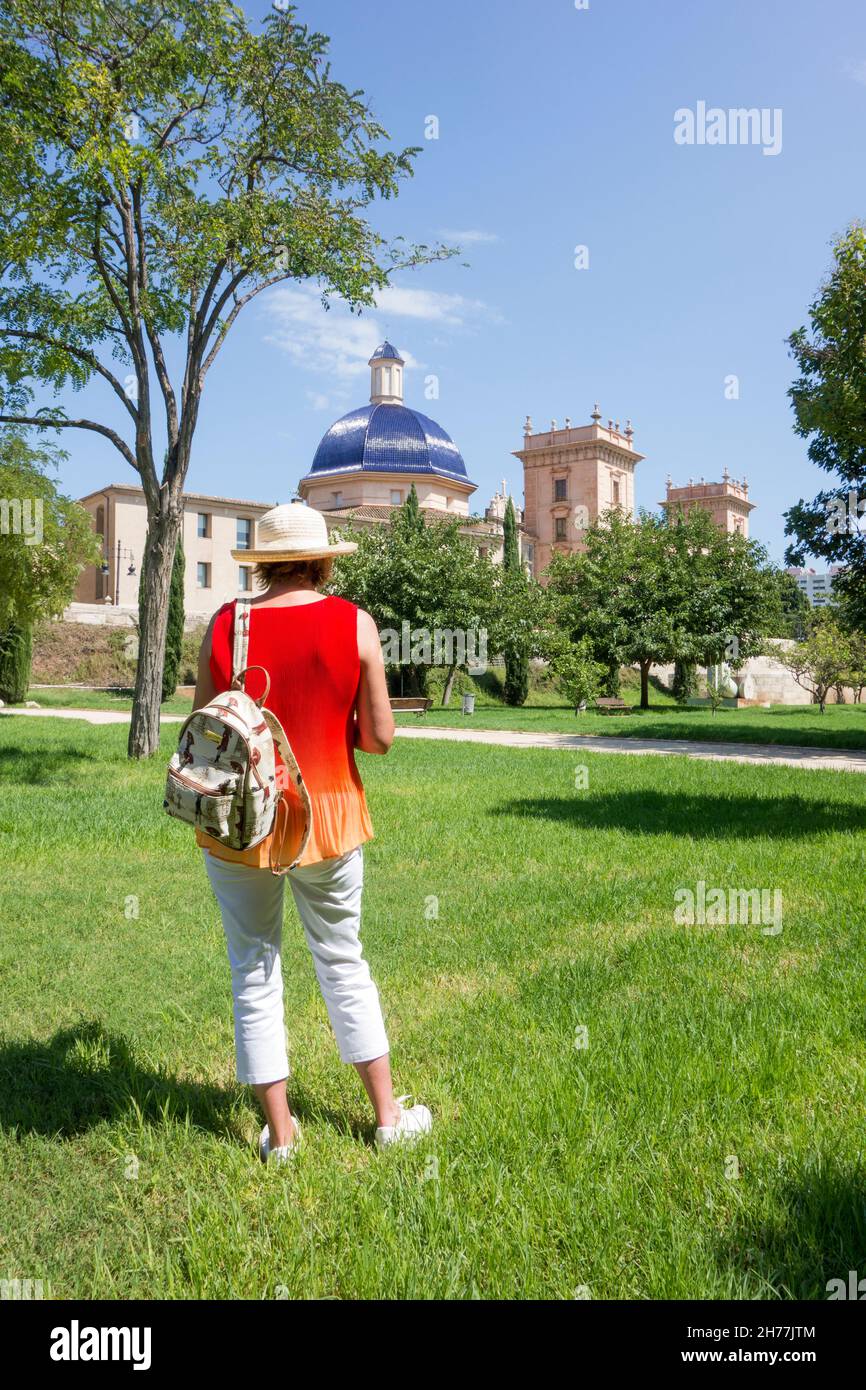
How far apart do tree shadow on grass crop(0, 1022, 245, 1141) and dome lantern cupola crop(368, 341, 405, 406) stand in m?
72.7

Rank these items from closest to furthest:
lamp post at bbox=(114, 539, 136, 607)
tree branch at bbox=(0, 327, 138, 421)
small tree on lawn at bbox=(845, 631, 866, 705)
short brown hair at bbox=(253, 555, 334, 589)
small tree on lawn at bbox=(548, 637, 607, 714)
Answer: short brown hair at bbox=(253, 555, 334, 589) < tree branch at bbox=(0, 327, 138, 421) < small tree on lawn at bbox=(548, 637, 607, 714) < small tree on lawn at bbox=(845, 631, 866, 705) < lamp post at bbox=(114, 539, 136, 607)

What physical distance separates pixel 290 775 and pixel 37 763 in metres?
10.6

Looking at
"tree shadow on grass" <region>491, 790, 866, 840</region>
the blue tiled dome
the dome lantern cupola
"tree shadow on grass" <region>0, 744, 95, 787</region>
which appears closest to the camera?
"tree shadow on grass" <region>491, 790, 866, 840</region>

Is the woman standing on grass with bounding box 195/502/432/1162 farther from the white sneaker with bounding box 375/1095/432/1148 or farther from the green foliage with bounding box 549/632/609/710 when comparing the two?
the green foliage with bounding box 549/632/609/710

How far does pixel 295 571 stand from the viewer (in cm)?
297

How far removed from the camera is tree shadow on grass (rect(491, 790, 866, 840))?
27.7ft

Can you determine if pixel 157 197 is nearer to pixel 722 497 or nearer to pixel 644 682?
pixel 644 682

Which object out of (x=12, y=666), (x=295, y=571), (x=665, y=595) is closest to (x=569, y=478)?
(x=665, y=595)

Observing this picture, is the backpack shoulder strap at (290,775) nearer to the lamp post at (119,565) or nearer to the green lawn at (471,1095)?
the green lawn at (471,1095)

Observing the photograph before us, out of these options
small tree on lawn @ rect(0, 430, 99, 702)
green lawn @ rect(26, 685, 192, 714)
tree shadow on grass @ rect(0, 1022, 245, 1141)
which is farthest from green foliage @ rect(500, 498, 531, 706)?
tree shadow on grass @ rect(0, 1022, 245, 1141)

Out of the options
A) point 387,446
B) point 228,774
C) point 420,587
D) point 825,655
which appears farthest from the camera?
point 387,446

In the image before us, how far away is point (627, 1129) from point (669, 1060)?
54 centimetres

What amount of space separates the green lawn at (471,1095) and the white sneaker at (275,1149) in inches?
1.7
